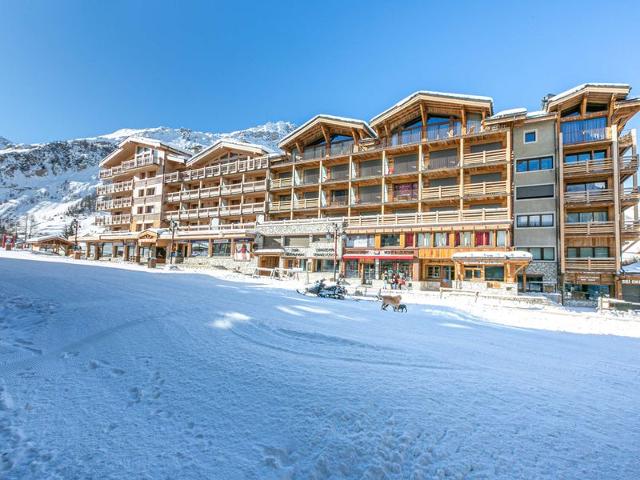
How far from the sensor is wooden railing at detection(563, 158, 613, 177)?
2475 centimetres

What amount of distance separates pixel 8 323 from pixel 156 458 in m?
6.08

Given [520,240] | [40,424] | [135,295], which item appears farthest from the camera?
[520,240]

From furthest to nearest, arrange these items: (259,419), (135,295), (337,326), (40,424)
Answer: (135,295) < (337,326) < (259,419) < (40,424)

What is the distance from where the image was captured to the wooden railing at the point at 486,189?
26.7 m

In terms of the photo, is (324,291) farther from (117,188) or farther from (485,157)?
(117,188)

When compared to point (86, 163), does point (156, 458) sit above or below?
below

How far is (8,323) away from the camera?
6379mm

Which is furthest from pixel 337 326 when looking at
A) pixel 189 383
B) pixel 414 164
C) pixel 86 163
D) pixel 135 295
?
pixel 86 163

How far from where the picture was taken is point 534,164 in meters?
26.8

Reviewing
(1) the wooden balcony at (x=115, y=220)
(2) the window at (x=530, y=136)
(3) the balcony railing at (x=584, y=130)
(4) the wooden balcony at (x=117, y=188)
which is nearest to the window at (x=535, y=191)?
(2) the window at (x=530, y=136)

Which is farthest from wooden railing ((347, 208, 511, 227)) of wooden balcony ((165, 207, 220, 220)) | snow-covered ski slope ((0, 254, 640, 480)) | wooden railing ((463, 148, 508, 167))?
snow-covered ski slope ((0, 254, 640, 480))

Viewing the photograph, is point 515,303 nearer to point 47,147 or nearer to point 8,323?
point 8,323

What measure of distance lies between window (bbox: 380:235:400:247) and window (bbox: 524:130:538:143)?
45.1ft

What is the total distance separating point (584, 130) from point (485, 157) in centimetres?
788
